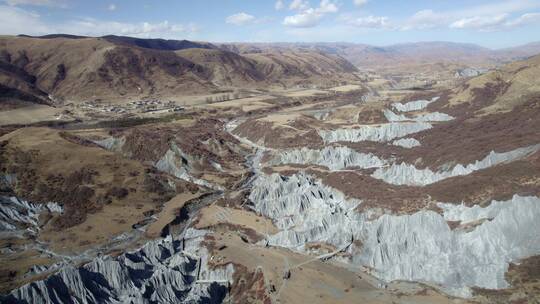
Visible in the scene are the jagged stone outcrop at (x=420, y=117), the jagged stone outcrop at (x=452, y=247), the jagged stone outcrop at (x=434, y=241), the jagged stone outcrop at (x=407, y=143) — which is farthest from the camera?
the jagged stone outcrop at (x=420, y=117)

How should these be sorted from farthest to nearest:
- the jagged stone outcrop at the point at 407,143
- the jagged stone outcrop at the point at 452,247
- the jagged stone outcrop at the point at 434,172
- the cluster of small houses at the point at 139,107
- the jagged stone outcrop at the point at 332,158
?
→ the cluster of small houses at the point at 139,107 < the jagged stone outcrop at the point at 407,143 < the jagged stone outcrop at the point at 332,158 < the jagged stone outcrop at the point at 434,172 < the jagged stone outcrop at the point at 452,247

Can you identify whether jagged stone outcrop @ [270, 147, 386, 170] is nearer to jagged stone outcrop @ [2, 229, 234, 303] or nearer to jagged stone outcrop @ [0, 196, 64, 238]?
jagged stone outcrop @ [2, 229, 234, 303]

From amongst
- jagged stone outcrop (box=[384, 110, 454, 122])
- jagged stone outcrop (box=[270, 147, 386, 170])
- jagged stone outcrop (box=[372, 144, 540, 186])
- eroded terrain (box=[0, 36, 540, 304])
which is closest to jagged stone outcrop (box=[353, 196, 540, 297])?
eroded terrain (box=[0, 36, 540, 304])

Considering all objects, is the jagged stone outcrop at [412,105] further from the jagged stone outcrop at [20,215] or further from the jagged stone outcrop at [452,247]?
the jagged stone outcrop at [20,215]

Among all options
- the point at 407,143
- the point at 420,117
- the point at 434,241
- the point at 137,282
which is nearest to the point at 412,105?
the point at 420,117

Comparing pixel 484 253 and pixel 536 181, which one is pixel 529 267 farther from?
pixel 536 181

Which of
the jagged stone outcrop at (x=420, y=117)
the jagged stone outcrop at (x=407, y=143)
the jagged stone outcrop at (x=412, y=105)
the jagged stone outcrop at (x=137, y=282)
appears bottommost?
the jagged stone outcrop at (x=137, y=282)

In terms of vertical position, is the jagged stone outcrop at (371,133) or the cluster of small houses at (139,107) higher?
the cluster of small houses at (139,107)

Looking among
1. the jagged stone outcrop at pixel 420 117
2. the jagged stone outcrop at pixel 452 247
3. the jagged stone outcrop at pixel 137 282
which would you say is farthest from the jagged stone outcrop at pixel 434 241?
the jagged stone outcrop at pixel 420 117
